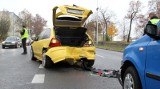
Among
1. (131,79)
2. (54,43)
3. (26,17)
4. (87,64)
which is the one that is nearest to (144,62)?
(131,79)

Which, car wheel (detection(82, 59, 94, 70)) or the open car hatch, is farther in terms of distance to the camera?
car wheel (detection(82, 59, 94, 70))

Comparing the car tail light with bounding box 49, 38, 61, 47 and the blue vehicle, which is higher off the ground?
the blue vehicle

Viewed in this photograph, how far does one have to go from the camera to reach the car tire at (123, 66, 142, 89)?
17.4 feet

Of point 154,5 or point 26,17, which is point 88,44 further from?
point 26,17

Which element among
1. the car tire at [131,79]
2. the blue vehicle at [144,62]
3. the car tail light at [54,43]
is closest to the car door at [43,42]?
the car tail light at [54,43]

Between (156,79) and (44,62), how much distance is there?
6.87 meters

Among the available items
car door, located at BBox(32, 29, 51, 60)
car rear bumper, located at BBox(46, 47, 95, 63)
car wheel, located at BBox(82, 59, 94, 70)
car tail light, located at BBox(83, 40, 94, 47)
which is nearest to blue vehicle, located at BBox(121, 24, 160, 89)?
car rear bumper, located at BBox(46, 47, 95, 63)

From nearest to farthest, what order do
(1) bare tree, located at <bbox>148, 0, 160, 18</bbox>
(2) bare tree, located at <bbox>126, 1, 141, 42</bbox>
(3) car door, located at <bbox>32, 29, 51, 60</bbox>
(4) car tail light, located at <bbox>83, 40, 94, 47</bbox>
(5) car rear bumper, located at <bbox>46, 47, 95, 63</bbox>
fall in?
(5) car rear bumper, located at <bbox>46, 47, 95, 63</bbox>, (4) car tail light, located at <bbox>83, 40, 94, 47</bbox>, (3) car door, located at <bbox>32, 29, 51, 60</bbox>, (1) bare tree, located at <bbox>148, 0, 160, 18</bbox>, (2) bare tree, located at <bbox>126, 1, 141, 42</bbox>

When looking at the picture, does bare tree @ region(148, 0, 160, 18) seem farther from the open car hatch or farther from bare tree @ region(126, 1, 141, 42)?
the open car hatch

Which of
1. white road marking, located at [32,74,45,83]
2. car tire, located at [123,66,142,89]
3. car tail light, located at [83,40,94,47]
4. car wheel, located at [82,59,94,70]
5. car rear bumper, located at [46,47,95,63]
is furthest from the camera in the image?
car tail light, located at [83,40,94,47]

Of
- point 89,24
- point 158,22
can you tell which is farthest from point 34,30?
point 158,22

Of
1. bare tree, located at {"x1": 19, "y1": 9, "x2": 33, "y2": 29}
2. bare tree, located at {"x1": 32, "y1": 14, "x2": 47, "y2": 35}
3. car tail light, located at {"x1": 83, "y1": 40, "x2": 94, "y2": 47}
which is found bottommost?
bare tree, located at {"x1": 32, "y1": 14, "x2": 47, "y2": 35}

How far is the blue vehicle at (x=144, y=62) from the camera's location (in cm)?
470

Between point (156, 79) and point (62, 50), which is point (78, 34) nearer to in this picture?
point (62, 50)
